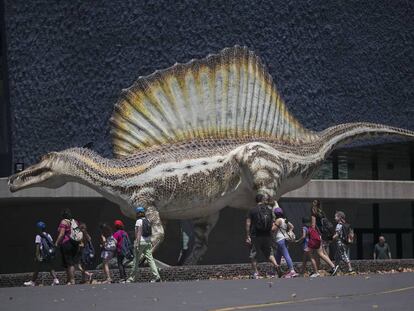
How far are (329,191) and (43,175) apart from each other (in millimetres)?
10271

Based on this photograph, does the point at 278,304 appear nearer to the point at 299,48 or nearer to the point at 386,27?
the point at 299,48

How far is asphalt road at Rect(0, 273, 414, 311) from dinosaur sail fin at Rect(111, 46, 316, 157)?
499 centimetres

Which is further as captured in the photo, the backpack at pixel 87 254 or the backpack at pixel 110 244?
the backpack at pixel 87 254

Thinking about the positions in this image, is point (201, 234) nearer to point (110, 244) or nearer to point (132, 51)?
point (110, 244)

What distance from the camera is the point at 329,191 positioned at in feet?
94.9

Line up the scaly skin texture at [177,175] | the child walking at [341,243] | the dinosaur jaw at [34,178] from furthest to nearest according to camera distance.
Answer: the dinosaur jaw at [34,178] < the scaly skin texture at [177,175] < the child walking at [341,243]

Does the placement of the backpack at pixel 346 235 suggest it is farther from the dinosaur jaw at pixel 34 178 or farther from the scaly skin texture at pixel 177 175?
the dinosaur jaw at pixel 34 178

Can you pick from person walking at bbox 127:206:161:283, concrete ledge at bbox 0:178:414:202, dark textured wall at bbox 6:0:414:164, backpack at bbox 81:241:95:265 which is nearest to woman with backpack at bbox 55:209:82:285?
person walking at bbox 127:206:161:283

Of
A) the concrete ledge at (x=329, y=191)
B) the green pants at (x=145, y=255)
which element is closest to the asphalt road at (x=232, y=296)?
the green pants at (x=145, y=255)

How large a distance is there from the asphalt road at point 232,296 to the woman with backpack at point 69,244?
2378 mm

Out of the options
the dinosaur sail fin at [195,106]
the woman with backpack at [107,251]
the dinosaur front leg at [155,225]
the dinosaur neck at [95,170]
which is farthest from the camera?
the dinosaur sail fin at [195,106]

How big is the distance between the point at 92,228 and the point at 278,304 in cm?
1635

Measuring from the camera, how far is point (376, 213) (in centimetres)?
3875

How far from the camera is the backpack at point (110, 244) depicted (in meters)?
19.0
